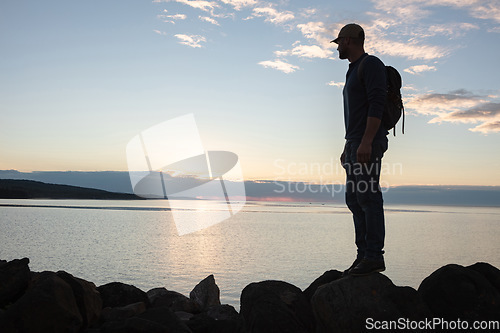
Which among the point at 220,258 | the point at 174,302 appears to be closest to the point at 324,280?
the point at 174,302

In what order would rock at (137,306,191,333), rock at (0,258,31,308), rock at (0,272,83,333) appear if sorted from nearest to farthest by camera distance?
rock at (137,306,191,333) → rock at (0,272,83,333) → rock at (0,258,31,308)

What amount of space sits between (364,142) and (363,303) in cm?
224

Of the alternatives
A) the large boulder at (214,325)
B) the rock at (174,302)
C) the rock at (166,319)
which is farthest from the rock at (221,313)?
the rock at (166,319)

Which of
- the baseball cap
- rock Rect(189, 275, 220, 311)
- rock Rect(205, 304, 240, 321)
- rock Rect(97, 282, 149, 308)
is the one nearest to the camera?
the baseball cap

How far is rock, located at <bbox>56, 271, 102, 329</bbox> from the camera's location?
21.1 ft

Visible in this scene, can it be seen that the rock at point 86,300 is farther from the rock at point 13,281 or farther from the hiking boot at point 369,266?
the hiking boot at point 369,266

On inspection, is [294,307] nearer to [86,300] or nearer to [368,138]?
[368,138]

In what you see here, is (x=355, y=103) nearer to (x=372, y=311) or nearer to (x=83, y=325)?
(x=372, y=311)

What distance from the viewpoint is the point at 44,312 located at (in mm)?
5828

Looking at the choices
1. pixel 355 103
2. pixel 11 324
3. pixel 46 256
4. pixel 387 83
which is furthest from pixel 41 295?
pixel 46 256

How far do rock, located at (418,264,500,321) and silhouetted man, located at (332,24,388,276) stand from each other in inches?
54.8

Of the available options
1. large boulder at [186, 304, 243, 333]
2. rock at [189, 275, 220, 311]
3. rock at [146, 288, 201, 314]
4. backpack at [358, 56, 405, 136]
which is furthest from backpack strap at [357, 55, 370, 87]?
rock at [189, 275, 220, 311]

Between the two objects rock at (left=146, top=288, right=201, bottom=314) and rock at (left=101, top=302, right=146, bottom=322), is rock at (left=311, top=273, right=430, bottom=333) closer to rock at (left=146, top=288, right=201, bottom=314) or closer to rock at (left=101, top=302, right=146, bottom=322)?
rock at (left=101, top=302, right=146, bottom=322)

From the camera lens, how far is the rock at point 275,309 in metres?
6.53
